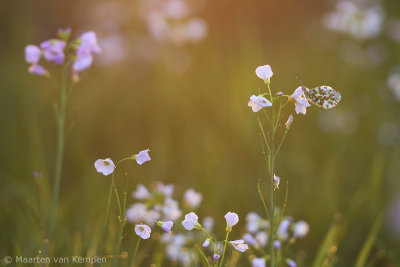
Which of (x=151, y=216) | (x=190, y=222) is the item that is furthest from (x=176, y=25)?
(x=190, y=222)

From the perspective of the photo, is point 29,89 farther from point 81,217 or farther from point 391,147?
point 391,147

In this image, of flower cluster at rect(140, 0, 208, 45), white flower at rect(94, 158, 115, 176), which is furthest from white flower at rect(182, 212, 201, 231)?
flower cluster at rect(140, 0, 208, 45)

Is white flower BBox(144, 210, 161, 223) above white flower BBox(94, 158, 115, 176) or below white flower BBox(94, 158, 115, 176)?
below

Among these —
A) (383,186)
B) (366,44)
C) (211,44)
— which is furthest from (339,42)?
(383,186)

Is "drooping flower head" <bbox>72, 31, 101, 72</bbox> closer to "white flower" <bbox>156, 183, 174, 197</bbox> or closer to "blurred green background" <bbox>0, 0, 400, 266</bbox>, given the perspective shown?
"blurred green background" <bbox>0, 0, 400, 266</bbox>

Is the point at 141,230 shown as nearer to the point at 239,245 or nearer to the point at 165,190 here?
the point at 239,245

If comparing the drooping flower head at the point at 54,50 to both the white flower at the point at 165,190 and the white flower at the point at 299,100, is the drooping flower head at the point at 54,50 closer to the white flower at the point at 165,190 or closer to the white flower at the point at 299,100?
the white flower at the point at 165,190

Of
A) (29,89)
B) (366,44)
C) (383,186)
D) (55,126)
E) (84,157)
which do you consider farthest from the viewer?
(366,44)

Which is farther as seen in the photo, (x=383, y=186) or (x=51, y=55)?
(x=383, y=186)
